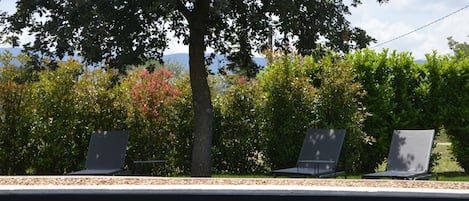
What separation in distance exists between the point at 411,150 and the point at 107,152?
4.63 m

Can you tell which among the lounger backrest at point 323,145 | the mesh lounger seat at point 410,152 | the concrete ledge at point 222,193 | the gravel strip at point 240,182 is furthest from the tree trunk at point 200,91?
the concrete ledge at point 222,193

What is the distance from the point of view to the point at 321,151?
1008 centimetres

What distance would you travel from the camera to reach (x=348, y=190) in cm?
299

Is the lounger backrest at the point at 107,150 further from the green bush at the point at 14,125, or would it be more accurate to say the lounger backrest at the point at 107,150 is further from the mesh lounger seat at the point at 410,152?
the mesh lounger seat at the point at 410,152

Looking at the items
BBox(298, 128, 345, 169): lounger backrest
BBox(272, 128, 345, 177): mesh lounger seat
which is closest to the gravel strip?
BBox(272, 128, 345, 177): mesh lounger seat

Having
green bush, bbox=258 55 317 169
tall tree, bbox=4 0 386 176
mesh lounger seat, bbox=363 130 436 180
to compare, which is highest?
tall tree, bbox=4 0 386 176

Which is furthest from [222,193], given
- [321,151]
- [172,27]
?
[172,27]

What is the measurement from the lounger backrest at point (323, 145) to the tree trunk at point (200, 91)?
5.10 ft

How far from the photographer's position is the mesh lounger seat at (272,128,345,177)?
9768 mm

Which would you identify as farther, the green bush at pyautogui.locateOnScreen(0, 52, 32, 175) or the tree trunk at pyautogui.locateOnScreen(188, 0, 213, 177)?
the green bush at pyautogui.locateOnScreen(0, 52, 32, 175)

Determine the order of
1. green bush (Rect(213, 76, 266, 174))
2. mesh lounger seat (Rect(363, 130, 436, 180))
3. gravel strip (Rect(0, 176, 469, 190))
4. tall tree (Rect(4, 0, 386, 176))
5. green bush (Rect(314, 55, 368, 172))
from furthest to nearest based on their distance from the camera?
green bush (Rect(213, 76, 266, 174)) < green bush (Rect(314, 55, 368, 172)) < mesh lounger seat (Rect(363, 130, 436, 180)) < tall tree (Rect(4, 0, 386, 176)) < gravel strip (Rect(0, 176, 469, 190))

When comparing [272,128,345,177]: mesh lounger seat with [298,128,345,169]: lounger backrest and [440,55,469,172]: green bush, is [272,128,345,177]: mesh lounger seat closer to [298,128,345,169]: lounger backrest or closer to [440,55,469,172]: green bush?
[298,128,345,169]: lounger backrest

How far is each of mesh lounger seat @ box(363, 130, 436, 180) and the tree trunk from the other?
261 cm

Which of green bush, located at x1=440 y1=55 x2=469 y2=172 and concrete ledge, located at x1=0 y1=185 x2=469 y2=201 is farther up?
green bush, located at x1=440 y1=55 x2=469 y2=172
